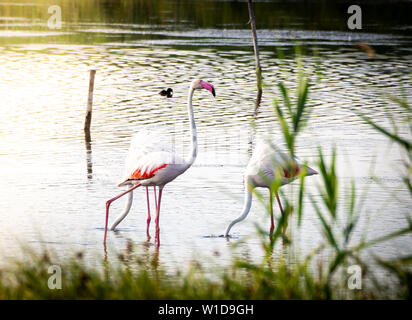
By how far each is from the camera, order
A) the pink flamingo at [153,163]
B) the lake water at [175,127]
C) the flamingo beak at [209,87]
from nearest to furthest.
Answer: the flamingo beak at [209,87] → the pink flamingo at [153,163] → the lake water at [175,127]

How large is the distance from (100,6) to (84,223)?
6462cm

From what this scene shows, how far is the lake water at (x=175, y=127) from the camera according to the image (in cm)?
1292

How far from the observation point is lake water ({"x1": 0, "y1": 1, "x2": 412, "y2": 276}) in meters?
12.9

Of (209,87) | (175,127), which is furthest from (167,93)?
(209,87)

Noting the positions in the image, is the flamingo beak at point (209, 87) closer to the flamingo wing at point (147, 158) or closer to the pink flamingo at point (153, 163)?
the pink flamingo at point (153, 163)

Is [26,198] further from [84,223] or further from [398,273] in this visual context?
[398,273]

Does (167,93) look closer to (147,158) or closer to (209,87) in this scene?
(147,158)

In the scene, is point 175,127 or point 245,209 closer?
point 245,209

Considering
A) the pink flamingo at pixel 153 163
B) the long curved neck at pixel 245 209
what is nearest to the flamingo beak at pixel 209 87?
the pink flamingo at pixel 153 163

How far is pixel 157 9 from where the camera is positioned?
239 ft

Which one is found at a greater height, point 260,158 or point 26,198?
point 260,158

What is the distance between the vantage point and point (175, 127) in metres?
23.8

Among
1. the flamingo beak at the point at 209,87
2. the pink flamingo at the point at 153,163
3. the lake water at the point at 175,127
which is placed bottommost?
the lake water at the point at 175,127

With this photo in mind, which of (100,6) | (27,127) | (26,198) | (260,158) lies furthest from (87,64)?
(100,6)
